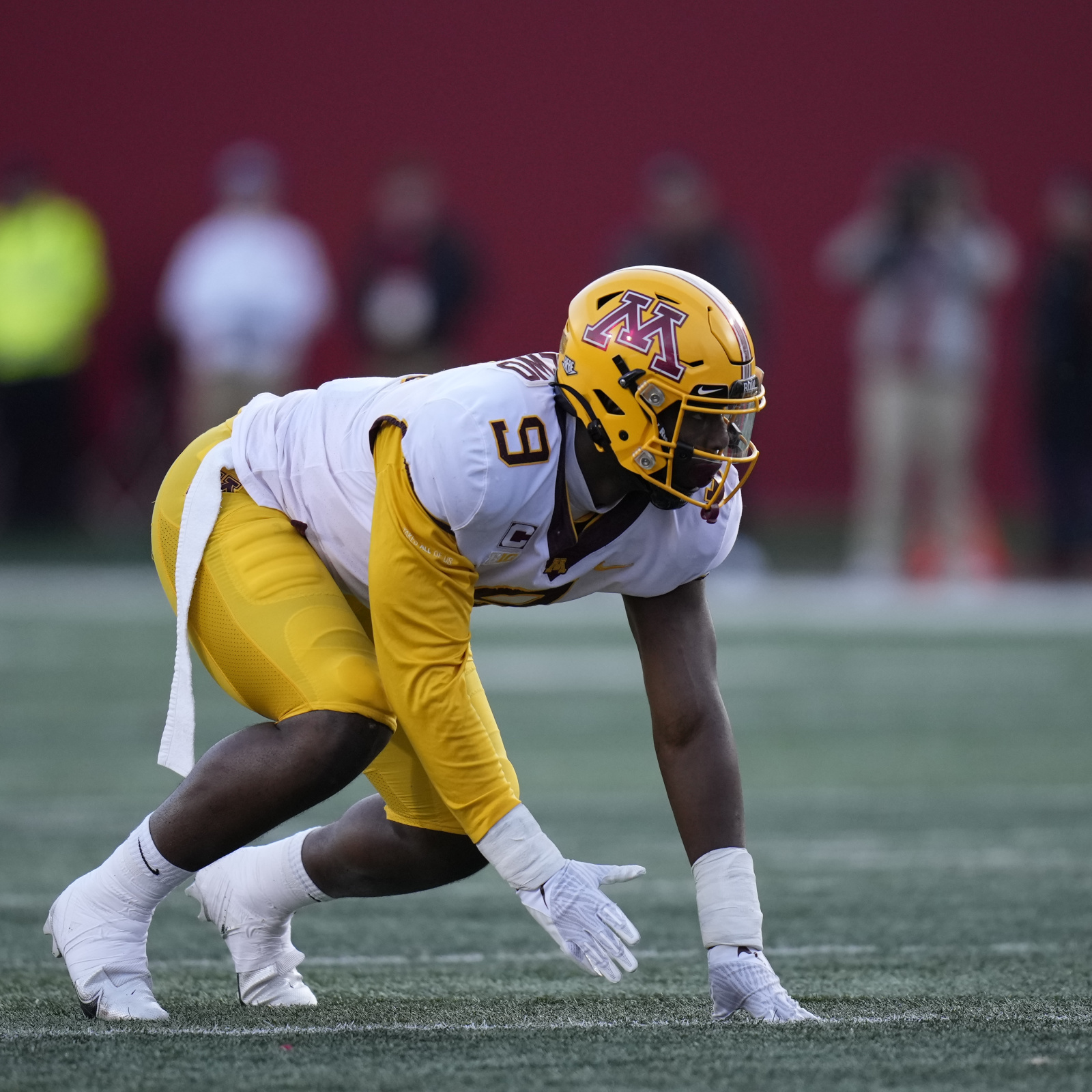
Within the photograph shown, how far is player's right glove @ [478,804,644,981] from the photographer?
302 cm

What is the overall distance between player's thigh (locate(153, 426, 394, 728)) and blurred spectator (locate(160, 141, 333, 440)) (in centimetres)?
745

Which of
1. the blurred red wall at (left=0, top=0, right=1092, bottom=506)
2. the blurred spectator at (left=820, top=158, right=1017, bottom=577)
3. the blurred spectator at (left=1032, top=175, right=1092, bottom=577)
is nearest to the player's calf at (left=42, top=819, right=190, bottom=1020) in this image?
the blurred spectator at (left=820, top=158, right=1017, bottom=577)

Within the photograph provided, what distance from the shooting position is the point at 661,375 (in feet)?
10.3

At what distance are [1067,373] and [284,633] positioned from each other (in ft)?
29.1

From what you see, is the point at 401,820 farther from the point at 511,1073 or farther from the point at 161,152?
the point at 161,152

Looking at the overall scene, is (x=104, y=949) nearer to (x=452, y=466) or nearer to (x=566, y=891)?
(x=566, y=891)

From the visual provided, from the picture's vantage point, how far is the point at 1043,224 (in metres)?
14.9

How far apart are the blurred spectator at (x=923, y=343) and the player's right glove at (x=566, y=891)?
7.85m

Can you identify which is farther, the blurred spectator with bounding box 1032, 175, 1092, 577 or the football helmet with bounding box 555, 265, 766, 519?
the blurred spectator with bounding box 1032, 175, 1092, 577

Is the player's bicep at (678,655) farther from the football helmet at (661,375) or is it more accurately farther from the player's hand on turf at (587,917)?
the player's hand on turf at (587,917)

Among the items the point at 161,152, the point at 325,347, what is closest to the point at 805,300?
the point at 325,347

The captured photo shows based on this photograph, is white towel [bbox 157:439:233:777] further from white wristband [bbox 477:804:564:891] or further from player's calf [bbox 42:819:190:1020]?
white wristband [bbox 477:804:564:891]

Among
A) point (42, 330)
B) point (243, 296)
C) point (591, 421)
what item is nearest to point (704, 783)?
point (591, 421)

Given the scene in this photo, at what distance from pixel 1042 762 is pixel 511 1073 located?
155 inches
